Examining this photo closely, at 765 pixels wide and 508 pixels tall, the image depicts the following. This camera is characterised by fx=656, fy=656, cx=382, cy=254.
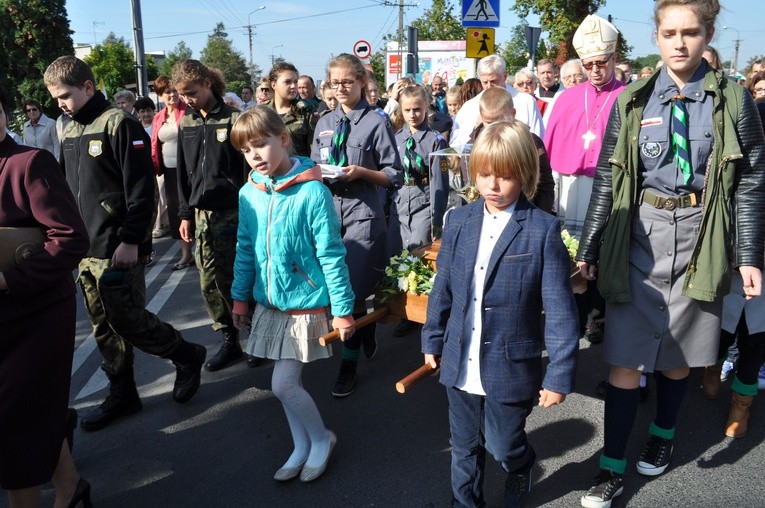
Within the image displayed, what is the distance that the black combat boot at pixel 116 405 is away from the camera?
12.6 ft

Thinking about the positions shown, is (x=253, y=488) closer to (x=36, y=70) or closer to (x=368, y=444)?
(x=368, y=444)

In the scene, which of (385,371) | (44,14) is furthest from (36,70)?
(385,371)

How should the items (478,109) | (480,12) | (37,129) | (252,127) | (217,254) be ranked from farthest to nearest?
1. (37,129)
2. (480,12)
3. (478,109)
4. (217,254)
5. (252,127)

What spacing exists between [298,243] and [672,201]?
1.70 metres

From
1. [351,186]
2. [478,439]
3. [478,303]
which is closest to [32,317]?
[478,303]

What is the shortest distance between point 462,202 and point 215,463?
2.25 m

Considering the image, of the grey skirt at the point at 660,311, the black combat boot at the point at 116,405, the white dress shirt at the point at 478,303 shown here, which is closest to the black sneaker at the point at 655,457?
the grey skirt at the point at 660,311

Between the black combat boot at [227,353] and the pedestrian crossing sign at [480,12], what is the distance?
234 inches

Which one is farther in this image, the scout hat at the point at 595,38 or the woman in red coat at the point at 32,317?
the scout hat at the point at 595,38

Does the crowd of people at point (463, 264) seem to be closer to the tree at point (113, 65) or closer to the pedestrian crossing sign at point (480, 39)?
the pedestrian crossing sign at point (480, 39)

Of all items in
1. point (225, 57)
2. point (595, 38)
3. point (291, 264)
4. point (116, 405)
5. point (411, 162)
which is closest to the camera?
point (291, 264)

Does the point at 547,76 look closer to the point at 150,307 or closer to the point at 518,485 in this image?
the point at 150,307

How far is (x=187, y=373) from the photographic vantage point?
4.13 metres

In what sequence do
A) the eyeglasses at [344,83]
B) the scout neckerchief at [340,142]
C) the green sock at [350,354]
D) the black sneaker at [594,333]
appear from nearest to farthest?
the eyeglasses at [344,83] → the scout neckerchief at [340,142] → the green sock at [350,354] → the black sneaker at [594,333]
